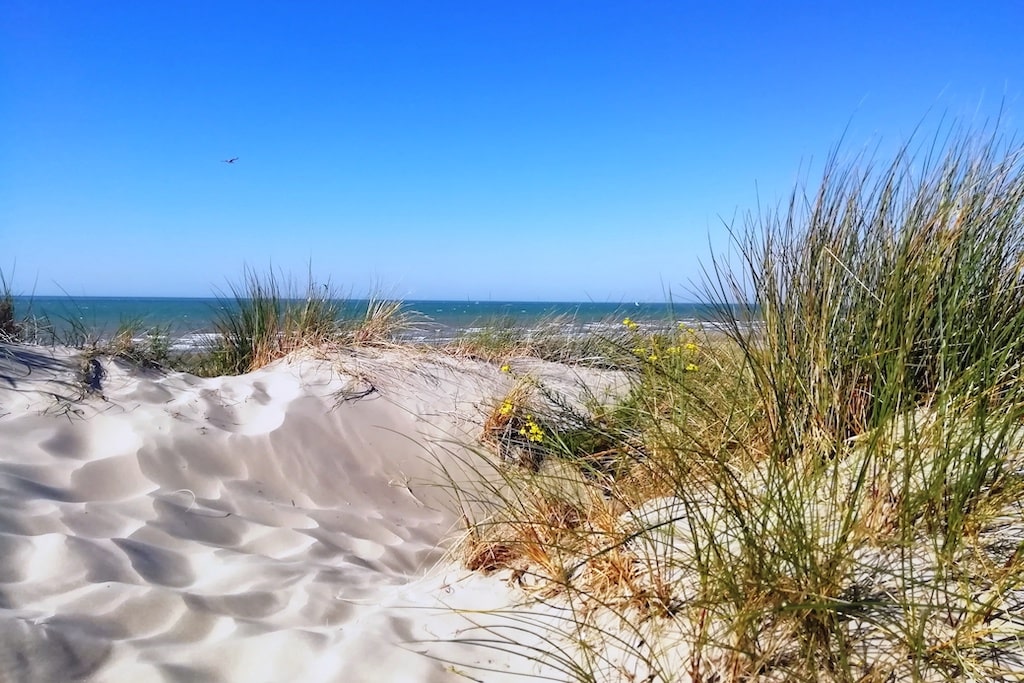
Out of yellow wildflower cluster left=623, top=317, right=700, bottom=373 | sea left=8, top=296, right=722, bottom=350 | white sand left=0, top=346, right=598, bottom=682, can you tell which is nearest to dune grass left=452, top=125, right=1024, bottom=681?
yellow wildflower cluster left=623, top=317, right=700, bottom=373

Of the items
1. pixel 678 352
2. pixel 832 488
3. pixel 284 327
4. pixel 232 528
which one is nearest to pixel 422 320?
pixel 284 327

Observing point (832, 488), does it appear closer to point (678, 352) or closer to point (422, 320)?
point (678, 352)

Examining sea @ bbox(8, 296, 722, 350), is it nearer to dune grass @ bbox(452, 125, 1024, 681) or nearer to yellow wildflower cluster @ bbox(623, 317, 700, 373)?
yellow wildflower cluster @ bbox(623, 317, 700, 373)

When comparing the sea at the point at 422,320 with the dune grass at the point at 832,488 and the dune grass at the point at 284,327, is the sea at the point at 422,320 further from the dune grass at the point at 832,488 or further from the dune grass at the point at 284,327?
the dune grass at the point at 832,488

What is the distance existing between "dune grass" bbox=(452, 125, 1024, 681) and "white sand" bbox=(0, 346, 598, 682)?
338 mm

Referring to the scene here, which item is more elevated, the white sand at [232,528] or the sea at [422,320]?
the sea at [422,320]

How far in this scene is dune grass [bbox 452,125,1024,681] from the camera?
1302mm

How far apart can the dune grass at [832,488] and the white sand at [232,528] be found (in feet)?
1.11

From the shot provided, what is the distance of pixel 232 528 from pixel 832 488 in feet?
7.31

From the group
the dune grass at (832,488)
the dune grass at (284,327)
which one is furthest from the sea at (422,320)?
the dune grass at (832,488)

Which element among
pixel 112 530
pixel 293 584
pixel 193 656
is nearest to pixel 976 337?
pixel 293 584

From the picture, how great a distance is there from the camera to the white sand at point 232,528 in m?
1.69

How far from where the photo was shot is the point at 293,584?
2162 millimetres

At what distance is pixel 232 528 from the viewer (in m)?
2.61
